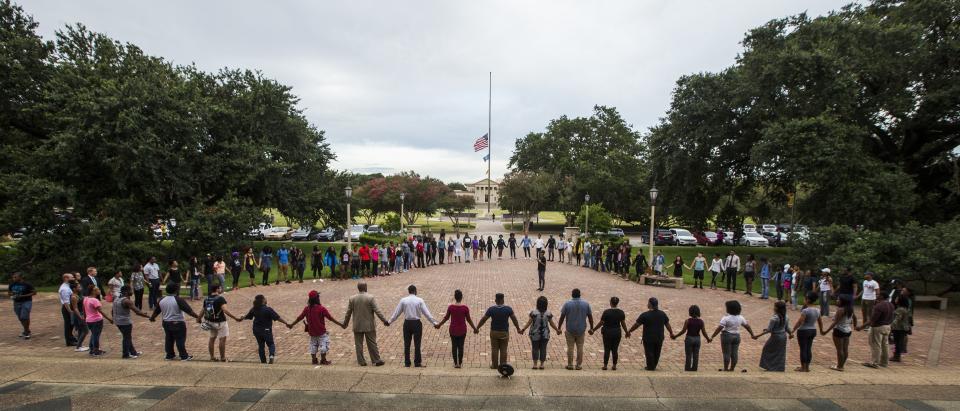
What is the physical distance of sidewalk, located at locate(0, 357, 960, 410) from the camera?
586 centimetres

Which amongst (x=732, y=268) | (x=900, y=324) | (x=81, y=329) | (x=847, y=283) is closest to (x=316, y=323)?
(x=81, y=329)

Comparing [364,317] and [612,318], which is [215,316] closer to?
[364,317]

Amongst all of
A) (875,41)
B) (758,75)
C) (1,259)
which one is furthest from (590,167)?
(1,259)

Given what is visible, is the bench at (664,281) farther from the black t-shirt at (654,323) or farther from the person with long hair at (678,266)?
the black t-shirt at (654,323)

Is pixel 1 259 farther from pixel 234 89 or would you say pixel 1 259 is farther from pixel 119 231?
pixel 234 89

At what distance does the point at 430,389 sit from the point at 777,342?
5684mm

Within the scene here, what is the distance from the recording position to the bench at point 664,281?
1738 cm

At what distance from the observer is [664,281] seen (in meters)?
17.6

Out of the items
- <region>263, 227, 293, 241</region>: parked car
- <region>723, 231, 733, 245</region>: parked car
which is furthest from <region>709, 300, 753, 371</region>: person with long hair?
<region>263, 227, 293, 241</region>: parked car

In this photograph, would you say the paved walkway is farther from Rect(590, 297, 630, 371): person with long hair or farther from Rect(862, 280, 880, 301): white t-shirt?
Rect(862, 280, 880, 301): white t-shirt

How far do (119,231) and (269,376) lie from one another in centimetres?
1543

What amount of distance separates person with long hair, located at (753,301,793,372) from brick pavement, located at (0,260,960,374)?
1.21 ft

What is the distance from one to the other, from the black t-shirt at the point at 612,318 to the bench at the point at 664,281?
37.1ft

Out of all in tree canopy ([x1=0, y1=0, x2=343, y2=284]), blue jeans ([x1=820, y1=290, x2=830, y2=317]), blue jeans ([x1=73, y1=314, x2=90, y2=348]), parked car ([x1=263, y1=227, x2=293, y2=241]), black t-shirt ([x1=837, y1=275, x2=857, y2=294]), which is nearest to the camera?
blue jeans ([x1=73, y1=314, x2=90, y2=348])
